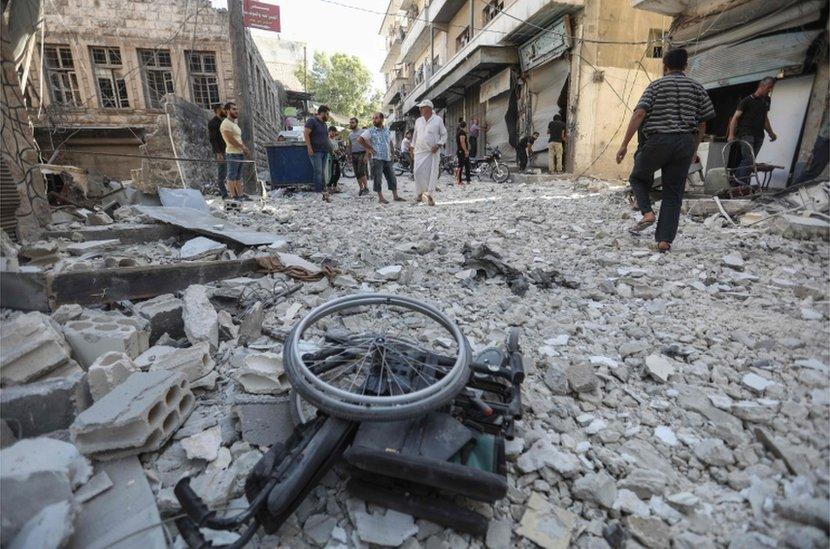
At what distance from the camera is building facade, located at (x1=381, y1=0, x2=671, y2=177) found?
10664mm

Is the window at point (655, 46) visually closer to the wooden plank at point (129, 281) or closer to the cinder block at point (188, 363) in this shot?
the wooden plank at point (129, 281)

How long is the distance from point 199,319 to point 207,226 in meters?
2.74

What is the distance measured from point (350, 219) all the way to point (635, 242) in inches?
158

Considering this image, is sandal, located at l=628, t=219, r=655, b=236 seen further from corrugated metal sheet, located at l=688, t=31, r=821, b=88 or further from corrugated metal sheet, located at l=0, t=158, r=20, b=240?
corrugated metal sheet, located at l=0, t=158, r=20, b=240

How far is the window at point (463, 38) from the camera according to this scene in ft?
61.2

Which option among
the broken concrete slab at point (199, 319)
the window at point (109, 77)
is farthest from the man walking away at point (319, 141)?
the window at point (109, 77)

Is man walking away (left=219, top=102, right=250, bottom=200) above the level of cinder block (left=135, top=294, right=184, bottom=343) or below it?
above

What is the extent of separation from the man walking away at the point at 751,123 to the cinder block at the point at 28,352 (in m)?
7.47

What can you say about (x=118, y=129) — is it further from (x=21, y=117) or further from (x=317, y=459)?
(x=317, y=459)

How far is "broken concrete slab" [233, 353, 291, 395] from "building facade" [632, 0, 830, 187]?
713 cm

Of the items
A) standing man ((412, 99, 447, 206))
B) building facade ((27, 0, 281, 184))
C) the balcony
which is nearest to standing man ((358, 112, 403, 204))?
standing man ((412, 99, 447, 206))

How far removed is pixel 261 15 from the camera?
31.0ft

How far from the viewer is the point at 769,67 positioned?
21.5 feet

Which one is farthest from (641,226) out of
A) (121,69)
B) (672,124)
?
(121,69)
